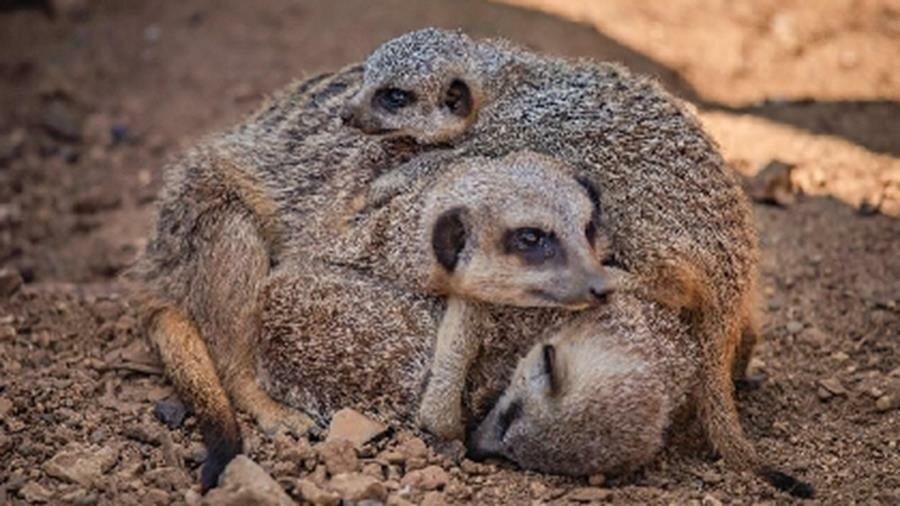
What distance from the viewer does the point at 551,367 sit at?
10.8 feet

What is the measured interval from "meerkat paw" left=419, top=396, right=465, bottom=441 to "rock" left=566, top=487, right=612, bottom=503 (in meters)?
0.37

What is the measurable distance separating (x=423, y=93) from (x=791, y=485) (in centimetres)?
160

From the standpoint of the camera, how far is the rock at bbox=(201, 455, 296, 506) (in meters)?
3.08

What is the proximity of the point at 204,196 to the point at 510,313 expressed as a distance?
3.73 feet

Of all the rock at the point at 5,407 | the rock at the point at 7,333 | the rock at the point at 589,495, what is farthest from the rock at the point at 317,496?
the rock at the point at 7,333

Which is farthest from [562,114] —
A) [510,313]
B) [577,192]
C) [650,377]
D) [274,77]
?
[274,77]

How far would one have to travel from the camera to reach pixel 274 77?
261 inches

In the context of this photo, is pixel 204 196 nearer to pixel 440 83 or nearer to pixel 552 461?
pixel 440 83

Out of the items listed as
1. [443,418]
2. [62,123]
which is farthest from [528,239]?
[62,123]

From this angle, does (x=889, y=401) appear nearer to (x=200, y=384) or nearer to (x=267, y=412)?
(x=267, y=412)

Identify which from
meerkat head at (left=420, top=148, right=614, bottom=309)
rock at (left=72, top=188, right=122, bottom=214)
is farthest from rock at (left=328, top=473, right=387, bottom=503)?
rock at (left=72, top=188, right=122, bottom=214)

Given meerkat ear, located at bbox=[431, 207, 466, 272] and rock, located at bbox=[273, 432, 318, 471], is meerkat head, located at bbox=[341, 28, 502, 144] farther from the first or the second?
rock, located at bbox=[273, 432, 318, 471]

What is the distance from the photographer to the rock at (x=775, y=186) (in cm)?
522

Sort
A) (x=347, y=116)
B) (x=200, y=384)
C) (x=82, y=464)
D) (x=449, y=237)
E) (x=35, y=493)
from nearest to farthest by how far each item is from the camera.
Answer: (x=35, y=493) < (x=82, y=464) < (x=449, y=237) < (x=200, y=384) < (x=347, y=116)
